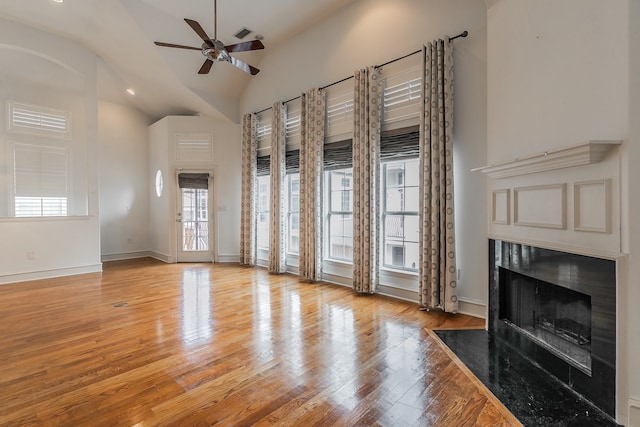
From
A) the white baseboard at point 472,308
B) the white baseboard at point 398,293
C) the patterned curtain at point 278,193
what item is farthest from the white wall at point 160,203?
the white baseboard at point 472,308

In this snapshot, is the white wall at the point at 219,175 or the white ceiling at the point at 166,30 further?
the white wall at the point at 219,175

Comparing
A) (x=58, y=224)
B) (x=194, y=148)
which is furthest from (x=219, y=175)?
(x=58, y=224)

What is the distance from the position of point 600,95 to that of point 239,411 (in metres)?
2.87

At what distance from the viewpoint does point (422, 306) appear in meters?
3.69

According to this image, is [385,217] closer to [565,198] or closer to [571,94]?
[565,198]

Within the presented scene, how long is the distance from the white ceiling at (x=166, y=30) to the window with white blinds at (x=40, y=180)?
138cm

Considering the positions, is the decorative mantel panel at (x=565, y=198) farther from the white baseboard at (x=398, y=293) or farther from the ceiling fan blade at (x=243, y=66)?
the ceiling fan blade at (x=243, y=66)

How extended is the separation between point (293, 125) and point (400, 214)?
264 cm

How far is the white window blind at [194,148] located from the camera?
271 inches

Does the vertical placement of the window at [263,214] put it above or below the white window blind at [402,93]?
below

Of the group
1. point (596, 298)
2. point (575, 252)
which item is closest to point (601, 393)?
point (596, 298)

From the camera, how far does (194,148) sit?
6.88 m

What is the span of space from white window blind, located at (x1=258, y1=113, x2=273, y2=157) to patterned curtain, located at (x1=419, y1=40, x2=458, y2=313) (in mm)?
3357

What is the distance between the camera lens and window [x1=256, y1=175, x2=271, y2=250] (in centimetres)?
646
